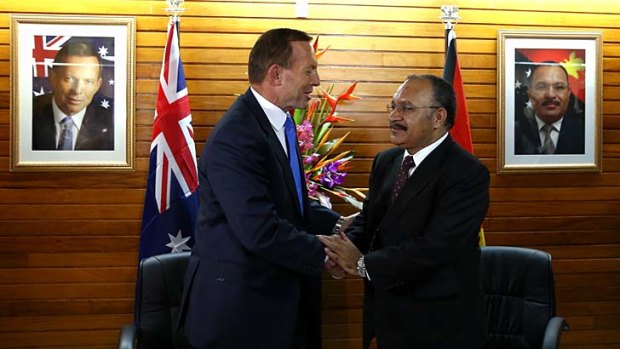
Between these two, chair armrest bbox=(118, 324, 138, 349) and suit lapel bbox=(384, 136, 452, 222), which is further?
chair armrest bbox=(118, 324, 138, 349)

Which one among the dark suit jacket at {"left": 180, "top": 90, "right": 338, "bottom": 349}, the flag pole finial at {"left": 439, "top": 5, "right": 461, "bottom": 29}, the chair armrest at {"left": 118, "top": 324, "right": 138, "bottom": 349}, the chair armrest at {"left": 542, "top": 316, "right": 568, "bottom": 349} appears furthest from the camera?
the flag pole finial at {"left": 439, "top": 5, "right": 461, "bottom": 29}

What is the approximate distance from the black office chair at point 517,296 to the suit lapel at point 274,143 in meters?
1.11

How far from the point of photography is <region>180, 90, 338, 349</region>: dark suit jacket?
101 inches

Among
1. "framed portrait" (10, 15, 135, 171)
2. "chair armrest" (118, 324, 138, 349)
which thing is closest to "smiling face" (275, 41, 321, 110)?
"chair armrest" (118, 324, 138, 349)

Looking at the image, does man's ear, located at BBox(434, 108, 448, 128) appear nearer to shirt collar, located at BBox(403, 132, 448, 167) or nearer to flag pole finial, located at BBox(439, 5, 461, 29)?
shirt collar, located at BBox(403, 132, 448, 167)

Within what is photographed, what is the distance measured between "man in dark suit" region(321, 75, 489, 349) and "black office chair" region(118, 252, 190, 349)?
0.72m

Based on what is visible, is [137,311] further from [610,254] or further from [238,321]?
[610,254]

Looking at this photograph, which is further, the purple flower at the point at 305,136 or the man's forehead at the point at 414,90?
the purple flower at the point at 305,136

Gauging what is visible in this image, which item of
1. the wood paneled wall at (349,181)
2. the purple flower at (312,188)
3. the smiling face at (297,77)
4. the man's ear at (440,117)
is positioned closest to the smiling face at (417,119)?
the man's ear at (440,117)

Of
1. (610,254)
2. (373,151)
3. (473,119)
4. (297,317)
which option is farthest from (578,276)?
(297,317)

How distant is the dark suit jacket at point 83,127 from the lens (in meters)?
4.38

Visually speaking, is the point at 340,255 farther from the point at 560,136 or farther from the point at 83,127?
the point at 560,136

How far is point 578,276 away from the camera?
495cm

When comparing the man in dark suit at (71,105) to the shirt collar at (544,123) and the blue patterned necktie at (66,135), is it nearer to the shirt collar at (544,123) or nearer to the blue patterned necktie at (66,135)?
the blue patterned necktie at (66,135)
